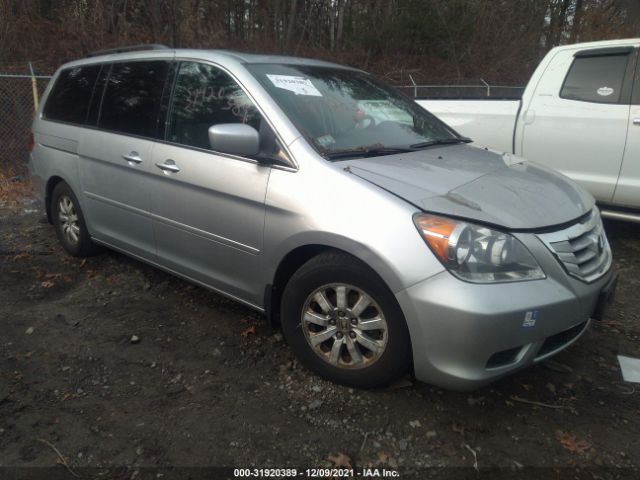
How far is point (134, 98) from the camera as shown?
3801 mm

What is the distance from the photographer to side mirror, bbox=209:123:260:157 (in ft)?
9.04

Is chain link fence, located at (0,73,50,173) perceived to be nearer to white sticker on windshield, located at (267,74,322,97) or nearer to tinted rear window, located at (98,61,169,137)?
tinted rear window, located at (98,61,169,137)

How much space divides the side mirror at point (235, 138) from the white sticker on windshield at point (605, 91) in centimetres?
374

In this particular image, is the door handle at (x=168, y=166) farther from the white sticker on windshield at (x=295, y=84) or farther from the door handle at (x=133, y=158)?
the white sticker on windshield at (x=295, y=84)

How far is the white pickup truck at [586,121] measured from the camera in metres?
4.74

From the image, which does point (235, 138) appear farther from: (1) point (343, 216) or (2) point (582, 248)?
(2) point (582, 248)

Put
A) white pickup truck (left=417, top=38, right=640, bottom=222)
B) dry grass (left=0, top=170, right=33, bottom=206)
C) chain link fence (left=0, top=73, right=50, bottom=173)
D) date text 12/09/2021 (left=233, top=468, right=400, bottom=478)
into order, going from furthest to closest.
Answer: chain link fence (left=0, top=73, right=50, bottom=173) → dry grass (left=0, top=170, right=33, bottom=206) → white pickup truck (left=417, top=38, right=640, bottom=222) → date text 12/09/2021 (left=233, top=468, right=400, bottom=478)

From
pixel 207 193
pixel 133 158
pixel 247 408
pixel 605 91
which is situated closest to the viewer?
pixel 247 408

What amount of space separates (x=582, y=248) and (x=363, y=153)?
4.04ft

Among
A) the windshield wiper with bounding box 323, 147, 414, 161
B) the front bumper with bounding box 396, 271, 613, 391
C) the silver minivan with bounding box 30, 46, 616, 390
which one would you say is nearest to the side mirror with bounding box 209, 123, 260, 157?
the silver minivan with bounding box 30, 46, 616, 390

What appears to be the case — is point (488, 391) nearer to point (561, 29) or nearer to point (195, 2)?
point (195, 2)

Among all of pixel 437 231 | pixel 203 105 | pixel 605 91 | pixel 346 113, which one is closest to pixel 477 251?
pixel 437 231

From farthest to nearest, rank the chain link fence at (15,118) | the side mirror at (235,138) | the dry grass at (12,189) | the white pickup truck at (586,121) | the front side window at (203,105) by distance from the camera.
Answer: the chain link fence at (15,118), the dry grass at (12,189), the white pickup truck at (586,121), the front side window at (203,105), the side mirror at (235,138)

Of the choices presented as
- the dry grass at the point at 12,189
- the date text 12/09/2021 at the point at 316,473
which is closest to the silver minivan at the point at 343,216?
the date text 12/09/2021 at the point at 316,473
